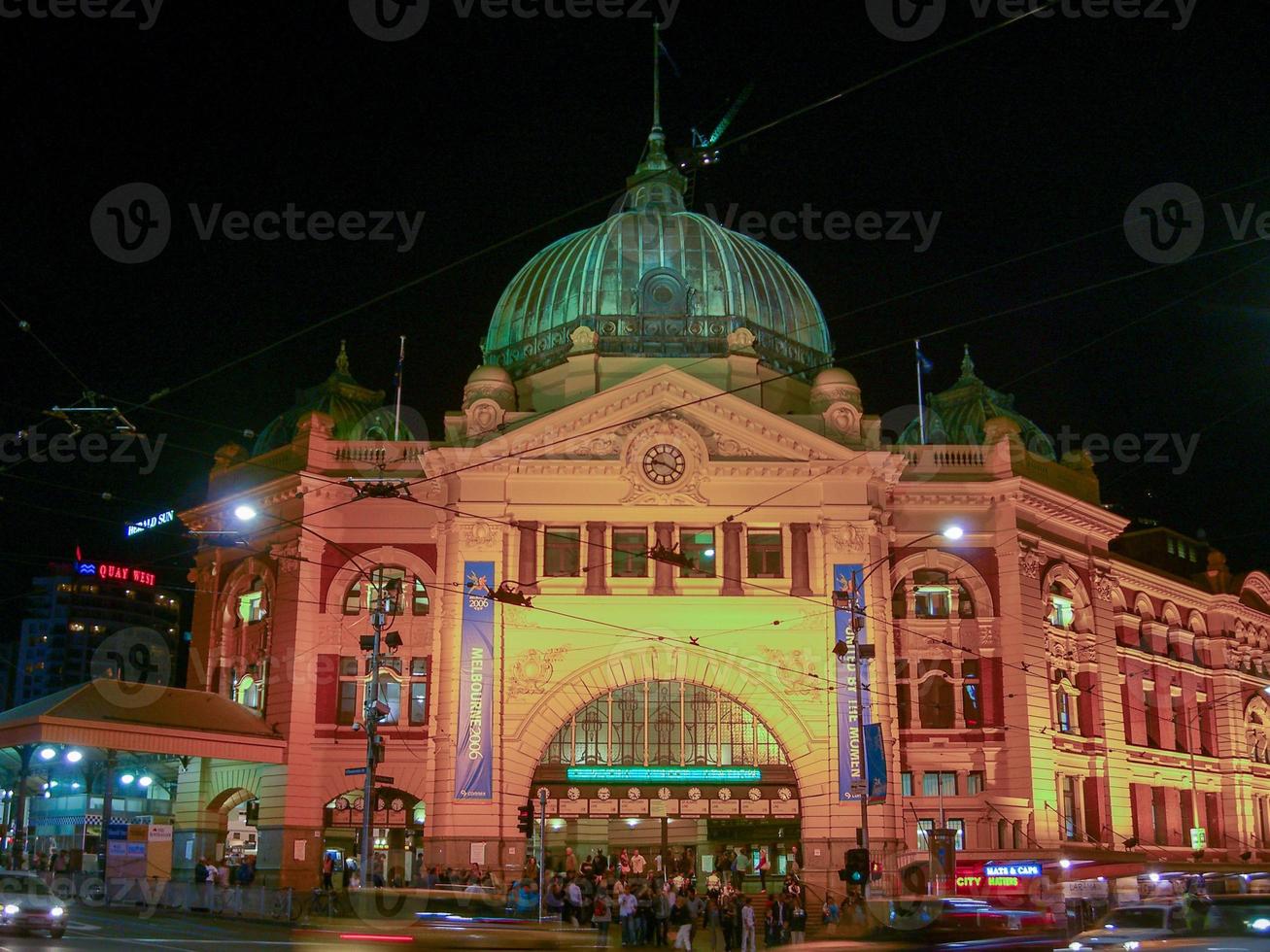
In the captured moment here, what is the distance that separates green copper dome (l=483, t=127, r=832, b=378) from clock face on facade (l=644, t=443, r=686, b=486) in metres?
6.69

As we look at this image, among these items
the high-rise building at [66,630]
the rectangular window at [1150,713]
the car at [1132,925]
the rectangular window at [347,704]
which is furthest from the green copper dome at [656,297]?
the high-rise building at [66,630]

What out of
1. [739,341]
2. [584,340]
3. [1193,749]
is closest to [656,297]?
[584,340]

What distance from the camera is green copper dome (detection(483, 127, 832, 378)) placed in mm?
58656

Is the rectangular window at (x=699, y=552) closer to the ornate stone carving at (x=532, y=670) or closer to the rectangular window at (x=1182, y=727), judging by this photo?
the ornate stone carving at (x=532, y=670)

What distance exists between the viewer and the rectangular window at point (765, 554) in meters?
51.2

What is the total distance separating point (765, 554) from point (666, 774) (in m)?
8.68

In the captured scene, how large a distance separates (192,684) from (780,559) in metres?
24.3

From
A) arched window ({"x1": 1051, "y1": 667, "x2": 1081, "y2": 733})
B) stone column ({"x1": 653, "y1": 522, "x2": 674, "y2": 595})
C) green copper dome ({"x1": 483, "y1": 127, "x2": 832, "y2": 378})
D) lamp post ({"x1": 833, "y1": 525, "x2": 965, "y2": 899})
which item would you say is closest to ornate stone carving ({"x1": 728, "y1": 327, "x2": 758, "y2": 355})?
green copper dome ({"x1": 483, "y1": 127, "x2": 832, "y2": 378})

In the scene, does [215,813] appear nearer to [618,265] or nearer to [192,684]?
[192,684]

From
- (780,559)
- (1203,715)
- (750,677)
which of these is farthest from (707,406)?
(1203,715)

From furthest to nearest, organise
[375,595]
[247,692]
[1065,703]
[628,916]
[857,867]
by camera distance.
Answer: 1. [1065,703]
2. [247,692]
3. [375,595]
4. [628,916]
5. [857,867]

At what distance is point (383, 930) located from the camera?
1956cm

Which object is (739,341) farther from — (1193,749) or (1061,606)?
(1193,749)

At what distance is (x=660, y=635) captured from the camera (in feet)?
164
